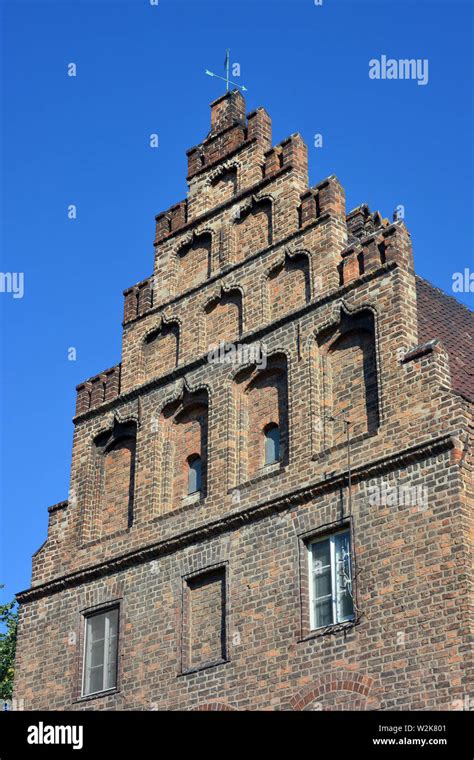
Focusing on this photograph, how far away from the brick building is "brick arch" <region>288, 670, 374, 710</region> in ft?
0.10

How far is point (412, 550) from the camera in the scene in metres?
19.3

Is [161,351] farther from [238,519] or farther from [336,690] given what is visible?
[336,690]

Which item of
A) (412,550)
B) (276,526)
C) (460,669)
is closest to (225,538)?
(276,526)

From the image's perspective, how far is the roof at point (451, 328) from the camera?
866 inches

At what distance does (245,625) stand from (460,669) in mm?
4509

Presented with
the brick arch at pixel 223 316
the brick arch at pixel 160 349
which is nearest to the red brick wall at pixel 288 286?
the brick arch at pixel 223 316

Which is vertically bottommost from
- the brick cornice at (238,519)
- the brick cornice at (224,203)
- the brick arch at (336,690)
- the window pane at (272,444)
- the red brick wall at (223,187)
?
the brick arch at (336,690)

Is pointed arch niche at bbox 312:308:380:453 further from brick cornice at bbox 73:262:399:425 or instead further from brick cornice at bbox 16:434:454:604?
brick cornice at bbox 16:434:454:604

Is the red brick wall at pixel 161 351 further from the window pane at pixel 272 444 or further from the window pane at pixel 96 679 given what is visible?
the window pane at pixel 96 679

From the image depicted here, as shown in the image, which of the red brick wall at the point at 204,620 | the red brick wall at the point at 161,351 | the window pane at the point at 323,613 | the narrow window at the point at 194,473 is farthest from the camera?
the red brick wall at the point at 161,351

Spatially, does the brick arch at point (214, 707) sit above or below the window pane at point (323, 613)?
below

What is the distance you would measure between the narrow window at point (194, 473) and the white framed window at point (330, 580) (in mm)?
3574

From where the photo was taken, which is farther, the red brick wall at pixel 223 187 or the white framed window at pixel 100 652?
the red brick wall at pixel 223 187

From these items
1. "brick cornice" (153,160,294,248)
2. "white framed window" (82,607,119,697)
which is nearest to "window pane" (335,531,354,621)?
"white framed window" (82,607,119,697)
